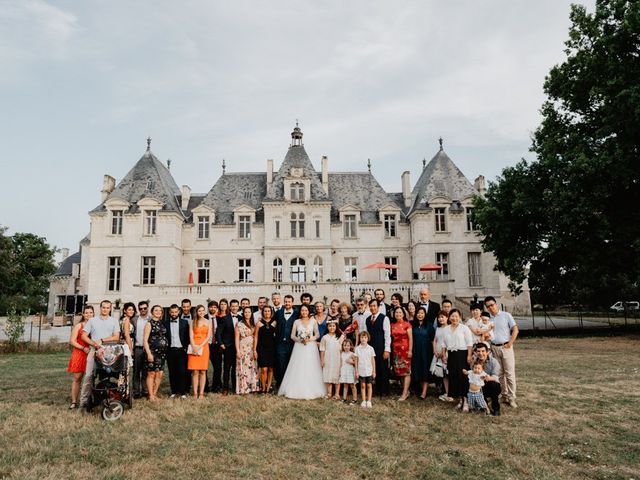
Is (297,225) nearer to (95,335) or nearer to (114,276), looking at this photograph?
(114,276)

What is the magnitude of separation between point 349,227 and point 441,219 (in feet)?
21.9

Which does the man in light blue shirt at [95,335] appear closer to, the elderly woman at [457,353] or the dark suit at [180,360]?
the dark suit at [180,360]

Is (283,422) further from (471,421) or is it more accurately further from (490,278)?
(490,278)

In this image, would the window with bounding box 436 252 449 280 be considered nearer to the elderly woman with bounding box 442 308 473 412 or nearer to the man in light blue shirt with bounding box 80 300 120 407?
the elderly woman with bounding box 442 308 473 412

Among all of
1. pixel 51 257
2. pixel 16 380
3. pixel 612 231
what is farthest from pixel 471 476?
pixel 51 257

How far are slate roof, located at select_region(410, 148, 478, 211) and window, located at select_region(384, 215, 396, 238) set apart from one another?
5.92ft

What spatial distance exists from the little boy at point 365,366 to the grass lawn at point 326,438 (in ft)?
1.32

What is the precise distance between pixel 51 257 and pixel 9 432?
55.2m

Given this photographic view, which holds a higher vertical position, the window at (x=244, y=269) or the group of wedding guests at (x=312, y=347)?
the window at (x=244, y=269)

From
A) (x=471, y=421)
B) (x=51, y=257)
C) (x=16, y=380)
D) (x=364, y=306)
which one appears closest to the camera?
(x=471, y=421)

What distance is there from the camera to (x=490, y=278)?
101 ft

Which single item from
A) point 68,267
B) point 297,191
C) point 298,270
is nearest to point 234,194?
point 297,191

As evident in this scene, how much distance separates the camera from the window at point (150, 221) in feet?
100

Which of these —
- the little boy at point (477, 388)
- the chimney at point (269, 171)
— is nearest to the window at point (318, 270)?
the chimney at point (269, 171)
